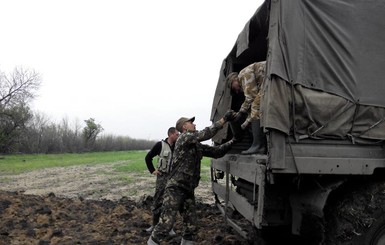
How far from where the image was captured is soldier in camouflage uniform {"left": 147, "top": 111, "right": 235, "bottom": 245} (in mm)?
5527

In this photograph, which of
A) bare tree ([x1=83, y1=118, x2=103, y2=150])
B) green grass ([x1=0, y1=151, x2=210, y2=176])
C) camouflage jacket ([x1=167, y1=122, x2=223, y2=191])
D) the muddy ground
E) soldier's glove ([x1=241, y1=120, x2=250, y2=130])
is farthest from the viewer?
bare tree ([x1=83, y1=118, x2=103, y2=150])

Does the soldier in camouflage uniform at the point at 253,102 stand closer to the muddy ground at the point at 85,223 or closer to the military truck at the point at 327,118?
the military truck at the point at 327,118

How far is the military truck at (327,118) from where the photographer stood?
145 inches

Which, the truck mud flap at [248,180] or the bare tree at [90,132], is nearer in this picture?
the truck mud flap at [248,180]

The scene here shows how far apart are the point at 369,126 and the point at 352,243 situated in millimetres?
1107

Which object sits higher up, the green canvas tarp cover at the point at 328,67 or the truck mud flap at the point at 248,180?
the green canvas tarp cover at the point at 328,67

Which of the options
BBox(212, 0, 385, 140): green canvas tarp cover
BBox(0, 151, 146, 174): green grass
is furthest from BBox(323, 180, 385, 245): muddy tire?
BBox(0, 151, 146, 174): green grass

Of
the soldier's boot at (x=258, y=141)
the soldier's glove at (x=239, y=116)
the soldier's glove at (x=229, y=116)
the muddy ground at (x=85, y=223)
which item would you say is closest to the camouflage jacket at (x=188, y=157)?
the soldier's glove at (x=229, y=116)

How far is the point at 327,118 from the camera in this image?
151 inches

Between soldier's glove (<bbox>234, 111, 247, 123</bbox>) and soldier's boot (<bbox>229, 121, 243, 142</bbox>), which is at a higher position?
soldier's glove (<bbox>234, 111, 247, 123</bbox>)

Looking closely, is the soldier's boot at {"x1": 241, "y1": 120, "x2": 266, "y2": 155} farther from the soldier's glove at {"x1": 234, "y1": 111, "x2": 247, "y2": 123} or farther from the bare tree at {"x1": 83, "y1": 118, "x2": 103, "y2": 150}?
the bare tree at {"x1": 83, "y1": 118, "x2": 103, "y2": 150}

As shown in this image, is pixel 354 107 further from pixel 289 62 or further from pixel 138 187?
pixel 138 187

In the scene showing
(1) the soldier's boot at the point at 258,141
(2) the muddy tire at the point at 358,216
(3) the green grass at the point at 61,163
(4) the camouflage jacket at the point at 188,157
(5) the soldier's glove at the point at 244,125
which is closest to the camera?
(2) the muddy tire at the point at 358,216

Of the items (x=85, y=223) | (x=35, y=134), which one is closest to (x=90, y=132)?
(x=35, y=134)
